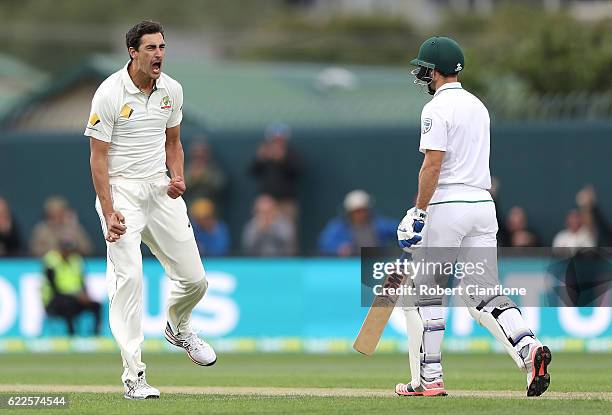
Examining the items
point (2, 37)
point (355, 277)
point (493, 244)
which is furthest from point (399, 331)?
point (2, 37)

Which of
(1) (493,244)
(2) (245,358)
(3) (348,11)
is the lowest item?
(2) (245,358)

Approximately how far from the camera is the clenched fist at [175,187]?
A: 10.6 meters

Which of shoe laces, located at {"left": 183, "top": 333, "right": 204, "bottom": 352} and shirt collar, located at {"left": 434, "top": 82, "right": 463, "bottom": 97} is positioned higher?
shirt collar, located at {"left": 434, "top": 82, "right": 463, "bottom": 97}

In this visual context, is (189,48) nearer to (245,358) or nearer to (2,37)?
(2,37)

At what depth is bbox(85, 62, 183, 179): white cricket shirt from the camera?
10.4 m

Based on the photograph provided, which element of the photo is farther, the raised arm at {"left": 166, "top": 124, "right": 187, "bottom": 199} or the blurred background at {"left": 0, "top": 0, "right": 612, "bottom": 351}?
the blurred background at {"left": 0, "top": 0, "right": 612, "bottom": 351}

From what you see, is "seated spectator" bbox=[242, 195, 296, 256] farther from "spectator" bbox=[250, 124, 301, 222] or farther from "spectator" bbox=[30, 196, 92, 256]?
"spectator" bbox=[30, 196, 92, 256]

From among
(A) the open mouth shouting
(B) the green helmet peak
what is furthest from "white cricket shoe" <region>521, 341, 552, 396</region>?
(A) the open mouth shouting

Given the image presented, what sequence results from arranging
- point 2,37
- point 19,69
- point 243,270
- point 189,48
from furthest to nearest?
point 189,48 → point 2,37 → point 19,69 → point 243,270

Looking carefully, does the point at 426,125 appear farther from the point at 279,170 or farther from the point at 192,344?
the point at 279,170

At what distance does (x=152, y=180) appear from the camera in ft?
35.0

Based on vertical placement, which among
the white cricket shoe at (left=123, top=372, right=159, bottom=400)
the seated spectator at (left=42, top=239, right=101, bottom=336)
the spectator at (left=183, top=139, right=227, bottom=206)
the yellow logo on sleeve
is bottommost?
the seated spectator at (left=42, top=239, right=101, bottom=336)

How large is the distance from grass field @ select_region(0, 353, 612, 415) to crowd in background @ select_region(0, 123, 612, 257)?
6.70 feet

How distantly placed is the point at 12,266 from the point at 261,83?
1162 centimetres
